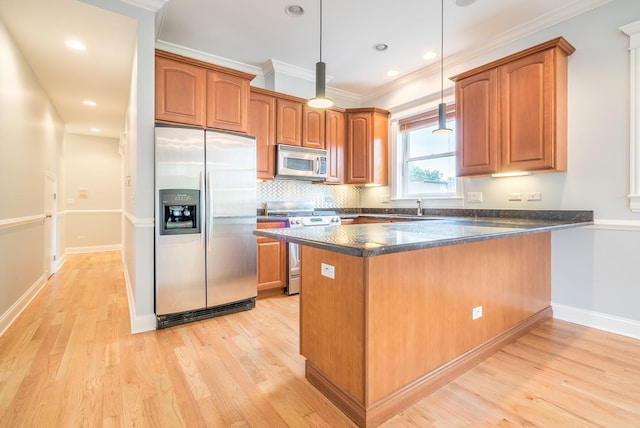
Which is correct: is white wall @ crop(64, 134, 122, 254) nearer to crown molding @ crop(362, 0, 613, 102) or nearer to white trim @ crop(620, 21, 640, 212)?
crown molding @ crop(362, 0, 613, 102)

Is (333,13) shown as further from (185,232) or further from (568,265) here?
(568,265)

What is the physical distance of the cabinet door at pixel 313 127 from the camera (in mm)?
4176

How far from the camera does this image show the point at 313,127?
427 cm

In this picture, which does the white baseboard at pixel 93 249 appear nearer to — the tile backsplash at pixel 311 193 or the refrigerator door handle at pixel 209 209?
the tile backsplash at pixel 311 193

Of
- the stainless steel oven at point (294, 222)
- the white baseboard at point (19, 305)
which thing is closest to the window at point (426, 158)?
the stainless steel oven at point (294, 222)

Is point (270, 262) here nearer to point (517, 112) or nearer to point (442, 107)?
point (442, 107)

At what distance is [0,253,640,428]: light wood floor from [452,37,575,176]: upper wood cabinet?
5.15 feet

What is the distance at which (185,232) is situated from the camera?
2766 mm

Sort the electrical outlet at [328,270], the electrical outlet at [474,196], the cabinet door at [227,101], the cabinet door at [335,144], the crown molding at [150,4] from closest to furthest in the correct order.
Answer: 1. the electrical outlet at [328,270]
2. the crown molding at [150,4]
3. the cabinet door at [227,101]
4. the electrical outlet at [474,196]
5. the cabinet door at [335,144]

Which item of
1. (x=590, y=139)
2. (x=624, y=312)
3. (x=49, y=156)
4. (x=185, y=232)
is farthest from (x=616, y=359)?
(x=49, y=156)

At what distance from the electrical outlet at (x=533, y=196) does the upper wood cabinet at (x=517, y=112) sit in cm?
34

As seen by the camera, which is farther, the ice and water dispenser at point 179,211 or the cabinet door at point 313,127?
the cabinet door at point 313,127

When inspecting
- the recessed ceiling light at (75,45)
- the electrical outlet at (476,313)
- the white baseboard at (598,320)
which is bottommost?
the white baseboard at (598,320)

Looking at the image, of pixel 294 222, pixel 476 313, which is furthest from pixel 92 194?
pixel 476 313
